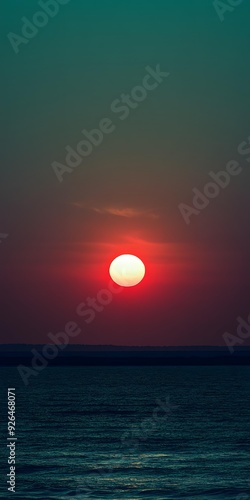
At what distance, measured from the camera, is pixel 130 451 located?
2456 inches

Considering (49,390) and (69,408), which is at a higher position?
(49,390)

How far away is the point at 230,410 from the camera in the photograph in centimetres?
11281

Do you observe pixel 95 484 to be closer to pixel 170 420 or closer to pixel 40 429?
pixel 40 429

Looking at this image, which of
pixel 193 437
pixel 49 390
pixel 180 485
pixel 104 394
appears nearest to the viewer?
pixel 180 485

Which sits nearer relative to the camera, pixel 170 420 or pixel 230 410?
pixel 170 420

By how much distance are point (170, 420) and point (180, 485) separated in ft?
159

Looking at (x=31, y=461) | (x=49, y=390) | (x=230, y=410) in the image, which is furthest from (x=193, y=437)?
(x=49, y=390)

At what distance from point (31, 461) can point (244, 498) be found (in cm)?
1817

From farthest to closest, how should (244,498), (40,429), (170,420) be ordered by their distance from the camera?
(170,420) < (40,429) < (244,498)

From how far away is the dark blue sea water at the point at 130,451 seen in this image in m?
46.3

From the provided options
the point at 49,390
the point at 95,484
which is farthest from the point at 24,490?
the point at 49,390

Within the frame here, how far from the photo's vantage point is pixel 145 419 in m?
98.2

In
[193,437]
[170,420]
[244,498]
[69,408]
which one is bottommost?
[244,498]

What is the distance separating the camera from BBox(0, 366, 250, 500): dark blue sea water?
46.3m
